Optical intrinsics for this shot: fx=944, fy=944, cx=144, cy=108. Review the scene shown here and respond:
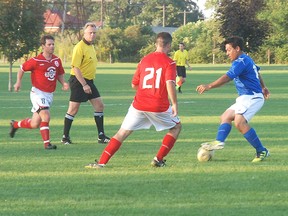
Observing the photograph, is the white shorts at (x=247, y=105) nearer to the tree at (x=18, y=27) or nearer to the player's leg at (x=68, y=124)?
the player's leg at (x=68, y=124)

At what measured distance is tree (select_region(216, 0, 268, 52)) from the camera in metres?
48.0

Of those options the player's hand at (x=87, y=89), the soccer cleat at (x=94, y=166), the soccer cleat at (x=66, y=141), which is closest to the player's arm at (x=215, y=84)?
the soccer cleat at (x=94, y=166)

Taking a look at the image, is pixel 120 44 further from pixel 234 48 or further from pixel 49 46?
pixel 234 48

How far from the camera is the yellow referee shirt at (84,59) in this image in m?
16.1

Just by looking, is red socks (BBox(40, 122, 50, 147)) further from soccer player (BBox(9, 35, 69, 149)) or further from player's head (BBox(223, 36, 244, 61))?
player's head (BBox(223, 36, 244, 61))

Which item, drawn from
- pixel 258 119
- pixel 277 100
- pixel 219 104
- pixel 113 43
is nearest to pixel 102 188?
pixel 258 119

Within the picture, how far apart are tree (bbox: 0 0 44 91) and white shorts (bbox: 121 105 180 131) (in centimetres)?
2562

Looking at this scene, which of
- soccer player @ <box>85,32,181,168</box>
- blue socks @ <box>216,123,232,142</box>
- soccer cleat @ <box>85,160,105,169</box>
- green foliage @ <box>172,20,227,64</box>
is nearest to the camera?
soccer player @ <box>85,32,181,168</box>

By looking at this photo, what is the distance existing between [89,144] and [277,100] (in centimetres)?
1556

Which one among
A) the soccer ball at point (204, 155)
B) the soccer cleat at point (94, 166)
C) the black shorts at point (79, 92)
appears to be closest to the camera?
the soccer cleat at point (94, 166)

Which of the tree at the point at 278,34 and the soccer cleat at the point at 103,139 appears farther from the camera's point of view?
the tree at the point at 278,34

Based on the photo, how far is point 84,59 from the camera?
53.6ft

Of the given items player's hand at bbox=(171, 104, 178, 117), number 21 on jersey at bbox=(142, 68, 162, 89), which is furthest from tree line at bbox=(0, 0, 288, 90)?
player's hand at bbox=(171, 104, 178, 117)

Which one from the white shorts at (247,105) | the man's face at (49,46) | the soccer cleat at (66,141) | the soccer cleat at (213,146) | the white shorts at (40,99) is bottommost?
the soccer cleat at (66,141)
